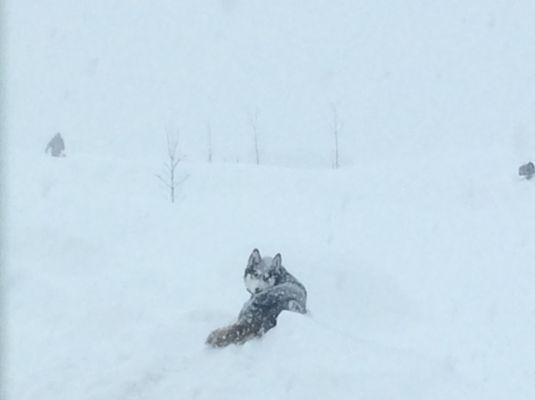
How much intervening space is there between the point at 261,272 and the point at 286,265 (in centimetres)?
646

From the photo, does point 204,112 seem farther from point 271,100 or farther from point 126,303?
point 126,303

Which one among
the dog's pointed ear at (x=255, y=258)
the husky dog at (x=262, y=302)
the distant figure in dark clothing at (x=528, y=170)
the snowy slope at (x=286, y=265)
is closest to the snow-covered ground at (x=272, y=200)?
the snowy slope at (x=286, y=265)

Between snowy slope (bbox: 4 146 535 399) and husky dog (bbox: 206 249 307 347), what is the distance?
155mm

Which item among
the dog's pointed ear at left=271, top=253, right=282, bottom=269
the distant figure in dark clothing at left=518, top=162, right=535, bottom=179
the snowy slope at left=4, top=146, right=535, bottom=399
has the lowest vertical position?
the snowy slope at left=4, top=146, right=535, bottom=399

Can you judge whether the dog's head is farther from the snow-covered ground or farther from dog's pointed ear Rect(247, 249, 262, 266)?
the snow-covered ground

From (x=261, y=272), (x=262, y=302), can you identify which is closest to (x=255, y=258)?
(x=261, y=272)

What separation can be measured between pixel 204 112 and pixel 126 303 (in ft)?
134

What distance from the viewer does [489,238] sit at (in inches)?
735

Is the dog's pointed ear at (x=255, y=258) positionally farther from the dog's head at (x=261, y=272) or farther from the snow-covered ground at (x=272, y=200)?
the snow-covered ground at (x=272, y=200)

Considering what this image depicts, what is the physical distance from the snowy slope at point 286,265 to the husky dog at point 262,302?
0.16 metres

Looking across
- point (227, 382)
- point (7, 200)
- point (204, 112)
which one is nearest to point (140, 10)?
point (204, 112)

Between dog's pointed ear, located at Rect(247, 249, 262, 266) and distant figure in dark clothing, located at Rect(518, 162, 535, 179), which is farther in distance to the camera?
distant figure in dark clothing, located at Rect(518, 162, 535, 179)

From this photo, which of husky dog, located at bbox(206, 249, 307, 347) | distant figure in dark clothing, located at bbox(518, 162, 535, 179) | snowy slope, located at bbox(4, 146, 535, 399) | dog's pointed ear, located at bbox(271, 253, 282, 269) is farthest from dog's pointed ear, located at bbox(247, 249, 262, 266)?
distant figure in dark clothing, located at bbox(518, 162, 535, 179)

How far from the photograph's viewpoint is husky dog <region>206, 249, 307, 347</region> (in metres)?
6.37
